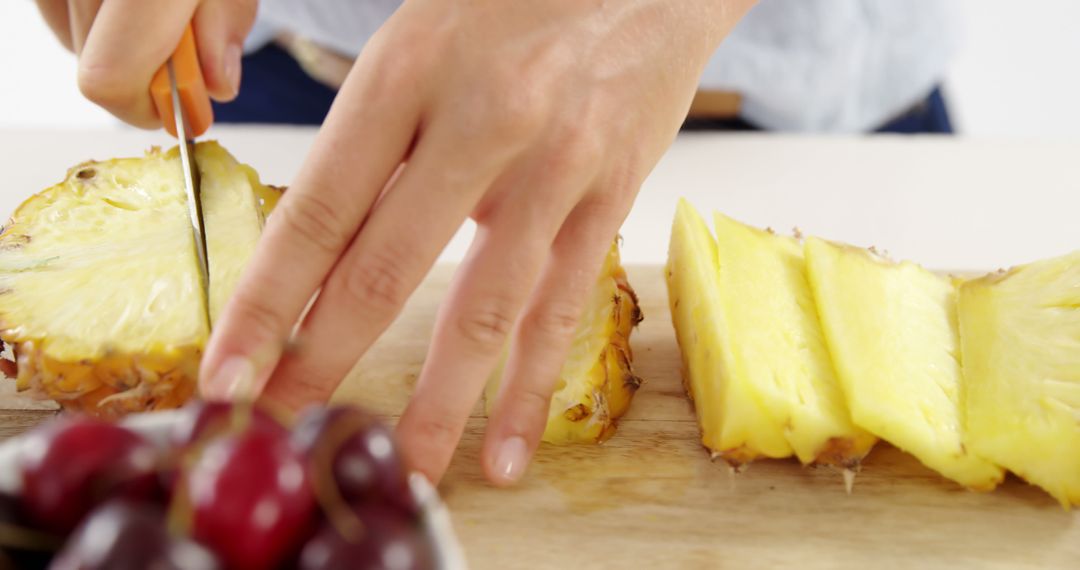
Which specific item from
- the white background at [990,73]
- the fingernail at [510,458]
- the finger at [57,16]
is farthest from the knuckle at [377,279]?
the white background at [990,73]

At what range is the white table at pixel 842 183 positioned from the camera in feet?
6.56

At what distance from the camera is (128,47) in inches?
55.3

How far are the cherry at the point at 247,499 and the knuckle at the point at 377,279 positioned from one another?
57 cm

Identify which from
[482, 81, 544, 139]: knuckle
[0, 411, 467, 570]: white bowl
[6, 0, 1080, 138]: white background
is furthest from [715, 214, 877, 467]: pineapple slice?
[6, 0, 1080, 138]: white background

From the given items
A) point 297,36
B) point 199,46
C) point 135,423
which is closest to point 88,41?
point 199,46

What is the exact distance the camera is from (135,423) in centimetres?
66

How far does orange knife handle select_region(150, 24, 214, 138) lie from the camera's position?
58.9 inches

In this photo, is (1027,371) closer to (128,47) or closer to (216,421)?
(216,421)

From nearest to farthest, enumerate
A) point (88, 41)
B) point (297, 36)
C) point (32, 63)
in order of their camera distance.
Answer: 1. point (88, 41)
2. point (297, 36)
3. point (32, 63)

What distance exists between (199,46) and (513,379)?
2.67 ft

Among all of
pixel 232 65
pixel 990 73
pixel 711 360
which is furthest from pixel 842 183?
pixel 990 73

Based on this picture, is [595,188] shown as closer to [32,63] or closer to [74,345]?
[74,345]

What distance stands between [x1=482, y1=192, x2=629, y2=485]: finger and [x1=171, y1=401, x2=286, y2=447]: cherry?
68 cm

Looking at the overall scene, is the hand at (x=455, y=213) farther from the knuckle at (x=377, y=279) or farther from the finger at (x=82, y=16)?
the finger at (x=82, y=16)
